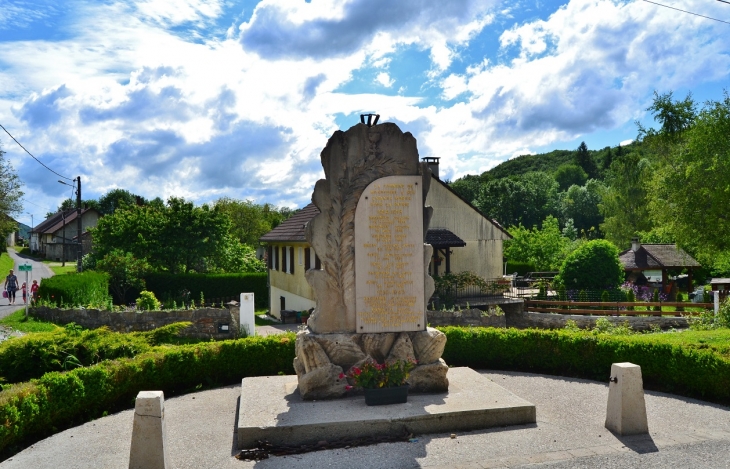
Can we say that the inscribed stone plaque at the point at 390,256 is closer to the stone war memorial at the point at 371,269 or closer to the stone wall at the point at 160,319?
the stone war memorial at the point at 371,269

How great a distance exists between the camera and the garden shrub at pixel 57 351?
10.5 meters

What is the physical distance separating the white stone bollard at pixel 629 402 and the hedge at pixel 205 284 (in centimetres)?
2473

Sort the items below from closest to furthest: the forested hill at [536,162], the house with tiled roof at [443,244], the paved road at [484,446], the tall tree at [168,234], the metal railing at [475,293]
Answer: the paved road at [484,446], the metal railing at [475,293], the house with tiled roof at [443,244], the tall tree at [168,234], the forested hill at [536,162]

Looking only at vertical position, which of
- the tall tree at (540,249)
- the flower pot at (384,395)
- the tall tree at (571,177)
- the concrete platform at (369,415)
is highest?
the tall tree at (571,177)

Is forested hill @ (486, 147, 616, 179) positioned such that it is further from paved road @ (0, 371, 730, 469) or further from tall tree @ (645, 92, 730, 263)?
A: paved road @ (0, 371, 730, 469)

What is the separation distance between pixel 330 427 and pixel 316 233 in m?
3.20

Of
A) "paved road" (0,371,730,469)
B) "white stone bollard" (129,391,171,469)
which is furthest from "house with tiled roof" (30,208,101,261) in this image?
"white stone bollard" (129,391,171,469)

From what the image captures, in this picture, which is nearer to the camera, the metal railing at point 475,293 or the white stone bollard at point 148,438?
the white stone bollard at point 148,438

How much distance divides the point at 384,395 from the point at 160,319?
14.7m

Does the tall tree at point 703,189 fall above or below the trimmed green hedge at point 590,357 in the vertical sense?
above

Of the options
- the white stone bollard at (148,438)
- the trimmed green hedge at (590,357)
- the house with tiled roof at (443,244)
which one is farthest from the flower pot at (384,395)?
the house with tiled roof at (443,244)

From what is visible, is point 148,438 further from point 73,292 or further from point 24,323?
point 73,292

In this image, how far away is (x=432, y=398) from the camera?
9.09 m

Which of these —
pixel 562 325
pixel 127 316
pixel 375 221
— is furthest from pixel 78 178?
pixel 375 221
